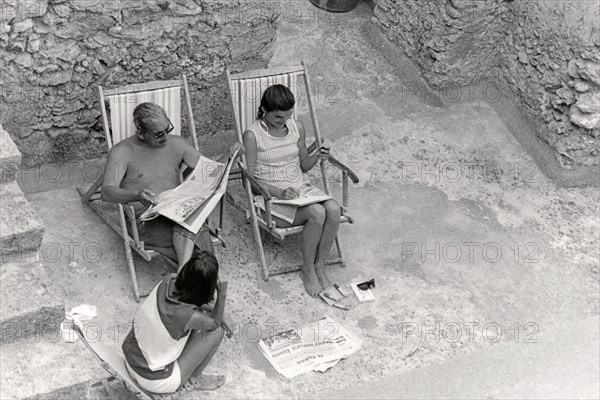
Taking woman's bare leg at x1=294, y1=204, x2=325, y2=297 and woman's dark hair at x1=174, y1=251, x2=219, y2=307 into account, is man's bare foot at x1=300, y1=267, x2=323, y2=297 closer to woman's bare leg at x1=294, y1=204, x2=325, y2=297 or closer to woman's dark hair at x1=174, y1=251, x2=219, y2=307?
woman's bare leg at x1=294, y1=204, x2=325, y2=297

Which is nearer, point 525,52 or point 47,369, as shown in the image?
point 47,369

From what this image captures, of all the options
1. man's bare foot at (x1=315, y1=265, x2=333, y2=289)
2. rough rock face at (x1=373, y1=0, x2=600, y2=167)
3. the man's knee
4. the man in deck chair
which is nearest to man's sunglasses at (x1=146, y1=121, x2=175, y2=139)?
the man in deck chair

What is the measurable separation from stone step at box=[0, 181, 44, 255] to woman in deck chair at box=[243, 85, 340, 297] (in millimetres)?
1614

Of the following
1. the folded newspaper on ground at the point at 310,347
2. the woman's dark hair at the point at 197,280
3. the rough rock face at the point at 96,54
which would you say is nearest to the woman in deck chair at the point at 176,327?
the woman's dark hair at the point at 197,280

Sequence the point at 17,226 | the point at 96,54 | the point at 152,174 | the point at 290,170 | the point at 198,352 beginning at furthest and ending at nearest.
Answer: the point at 290,170, the point at 96,54, the point at 152,174, the point at 17,226, the point at 198,352

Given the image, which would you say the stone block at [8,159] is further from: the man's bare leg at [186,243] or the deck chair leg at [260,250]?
the deck chair leg at [260,250]

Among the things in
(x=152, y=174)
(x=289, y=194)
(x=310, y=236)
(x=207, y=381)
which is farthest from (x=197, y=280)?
(x=289, y=194)

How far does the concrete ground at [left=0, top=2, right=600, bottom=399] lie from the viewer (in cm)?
598

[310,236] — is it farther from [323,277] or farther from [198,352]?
[198,352]

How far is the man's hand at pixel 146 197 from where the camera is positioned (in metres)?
6.14

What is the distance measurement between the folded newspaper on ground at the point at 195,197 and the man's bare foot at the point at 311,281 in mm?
784

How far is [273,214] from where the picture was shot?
665 cm

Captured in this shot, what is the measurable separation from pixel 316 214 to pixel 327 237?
190mm

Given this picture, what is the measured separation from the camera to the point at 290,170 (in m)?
6.92
